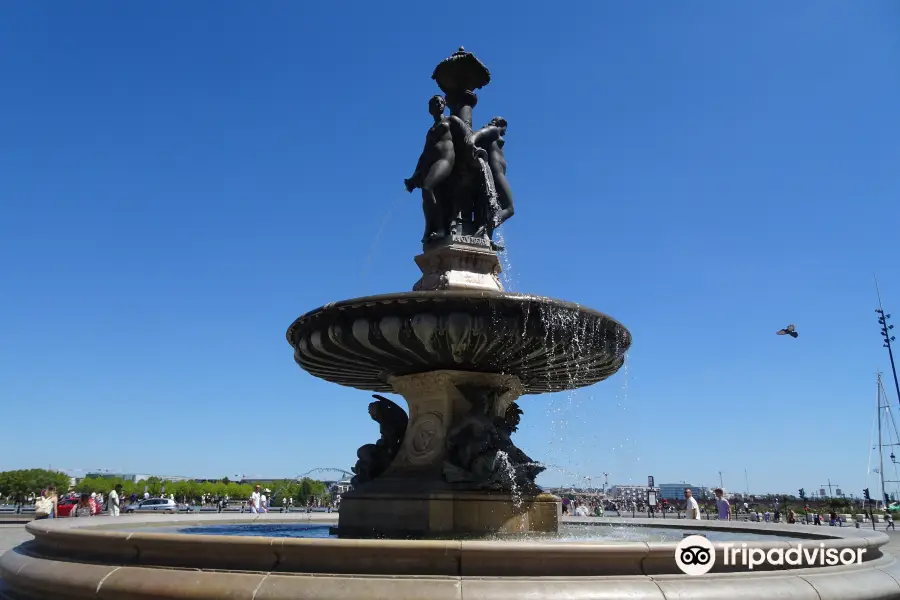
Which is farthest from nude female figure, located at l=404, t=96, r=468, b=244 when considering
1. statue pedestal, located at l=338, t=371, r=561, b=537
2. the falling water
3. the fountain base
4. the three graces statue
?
the fountain base

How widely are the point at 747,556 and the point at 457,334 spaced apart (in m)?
3.65

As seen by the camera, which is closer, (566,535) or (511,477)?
(511,477)

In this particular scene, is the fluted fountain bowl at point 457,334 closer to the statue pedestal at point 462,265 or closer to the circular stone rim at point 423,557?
the statue pedestal at point 462,265

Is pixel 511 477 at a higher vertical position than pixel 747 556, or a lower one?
higher

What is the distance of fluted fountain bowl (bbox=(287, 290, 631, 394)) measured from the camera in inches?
304

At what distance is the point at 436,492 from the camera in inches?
322

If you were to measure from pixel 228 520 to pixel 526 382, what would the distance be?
5594mm

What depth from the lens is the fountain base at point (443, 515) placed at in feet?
26.4

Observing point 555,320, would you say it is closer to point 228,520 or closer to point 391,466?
point 391,466

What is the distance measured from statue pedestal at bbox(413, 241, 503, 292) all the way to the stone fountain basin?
533 cm

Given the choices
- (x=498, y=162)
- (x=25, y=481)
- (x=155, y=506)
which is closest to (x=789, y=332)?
(x=498, y=162)

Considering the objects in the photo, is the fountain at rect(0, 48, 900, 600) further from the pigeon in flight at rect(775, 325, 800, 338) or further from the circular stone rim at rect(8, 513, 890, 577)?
the pigeon in flight at rect(775, 325, 800, 338)

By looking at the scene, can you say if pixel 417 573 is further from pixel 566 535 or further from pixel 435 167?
pixel 435 167

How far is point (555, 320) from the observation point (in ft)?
25.8
